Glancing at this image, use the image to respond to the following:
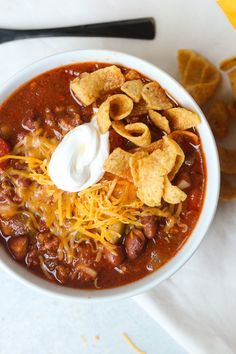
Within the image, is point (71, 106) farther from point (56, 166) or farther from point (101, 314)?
point (101, 314)

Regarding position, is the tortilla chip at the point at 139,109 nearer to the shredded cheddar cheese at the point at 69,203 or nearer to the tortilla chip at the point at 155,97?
the tortilla chip at the point at 155,97

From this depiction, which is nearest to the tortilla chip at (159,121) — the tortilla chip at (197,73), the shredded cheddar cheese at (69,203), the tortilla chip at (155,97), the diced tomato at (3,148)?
the tortilla chip at (155,97)

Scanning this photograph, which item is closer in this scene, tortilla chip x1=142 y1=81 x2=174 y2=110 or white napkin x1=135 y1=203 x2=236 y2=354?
tortilla chip x1=142 y1=81 x2=174 y2=110

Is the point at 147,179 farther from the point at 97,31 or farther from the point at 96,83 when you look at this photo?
the point at 97,31

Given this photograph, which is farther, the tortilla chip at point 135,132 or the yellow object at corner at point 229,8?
the yellow object at corner at point 229,8

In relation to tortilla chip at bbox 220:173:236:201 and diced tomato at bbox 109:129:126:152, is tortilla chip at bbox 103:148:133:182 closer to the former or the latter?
diced tomato at bbox 109:129:126:152

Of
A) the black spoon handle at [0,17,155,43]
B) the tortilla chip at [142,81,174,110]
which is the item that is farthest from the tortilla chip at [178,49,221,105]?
the tortilla chip at [142,81,174,110]
